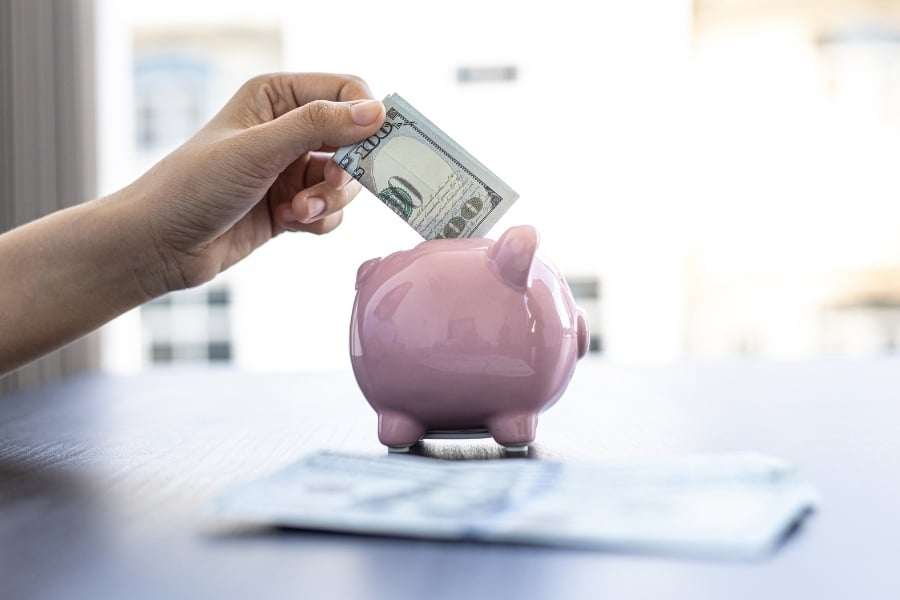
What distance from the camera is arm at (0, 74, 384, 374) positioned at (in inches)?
37.0

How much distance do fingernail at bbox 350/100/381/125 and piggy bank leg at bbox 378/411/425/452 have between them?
0.27 meters

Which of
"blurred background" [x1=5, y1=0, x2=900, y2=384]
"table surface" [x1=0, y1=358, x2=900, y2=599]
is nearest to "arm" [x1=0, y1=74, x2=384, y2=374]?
"table surface" [x1=0, y1=358, x2=900, y2=599]

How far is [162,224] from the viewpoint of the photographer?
104 centimetres

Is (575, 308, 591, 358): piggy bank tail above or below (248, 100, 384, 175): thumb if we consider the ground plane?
below

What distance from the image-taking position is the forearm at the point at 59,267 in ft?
3.39

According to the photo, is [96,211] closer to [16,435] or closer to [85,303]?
[85,303]

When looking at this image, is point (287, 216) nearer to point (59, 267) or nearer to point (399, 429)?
point (59, 267)

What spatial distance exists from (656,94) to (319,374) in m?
6.10

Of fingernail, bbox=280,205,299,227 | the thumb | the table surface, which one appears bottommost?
the table surface

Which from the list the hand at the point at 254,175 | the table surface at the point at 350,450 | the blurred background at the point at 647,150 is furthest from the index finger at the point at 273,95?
the blurred background at the point at 647,150

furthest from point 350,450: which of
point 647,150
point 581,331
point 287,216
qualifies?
point 647,150

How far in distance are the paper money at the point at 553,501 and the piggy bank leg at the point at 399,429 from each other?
0.43 feet

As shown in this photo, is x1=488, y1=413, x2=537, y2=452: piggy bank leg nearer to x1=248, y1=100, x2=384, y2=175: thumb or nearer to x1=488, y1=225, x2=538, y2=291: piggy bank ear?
x1=488, y1=225, x2=538, y2=291: piggy bank ear

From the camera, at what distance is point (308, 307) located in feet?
24.7
